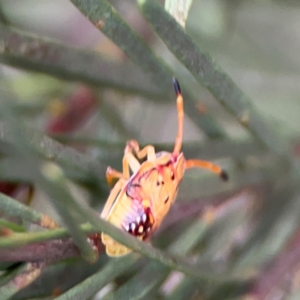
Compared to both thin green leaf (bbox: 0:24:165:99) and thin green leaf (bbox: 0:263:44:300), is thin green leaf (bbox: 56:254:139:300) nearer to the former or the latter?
thin green leaf (bbox: 0:263:44:300)

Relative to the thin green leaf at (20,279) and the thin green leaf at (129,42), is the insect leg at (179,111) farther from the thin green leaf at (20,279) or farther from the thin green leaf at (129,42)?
the thin green leaf at (20,279)

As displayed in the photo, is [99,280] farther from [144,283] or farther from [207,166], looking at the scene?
[207,166]

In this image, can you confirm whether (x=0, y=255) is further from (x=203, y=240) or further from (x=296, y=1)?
(x=296, y=1)

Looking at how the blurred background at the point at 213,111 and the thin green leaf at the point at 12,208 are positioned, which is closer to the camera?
the thin green leaf at the point at 12,208

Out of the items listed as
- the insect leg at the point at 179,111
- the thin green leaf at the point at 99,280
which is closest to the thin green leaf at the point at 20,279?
the thin green leaf at the point at 99,280

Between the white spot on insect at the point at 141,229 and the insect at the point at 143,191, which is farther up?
the insect at the point at 143,191

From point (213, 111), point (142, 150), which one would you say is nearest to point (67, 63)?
point (142, 150)
